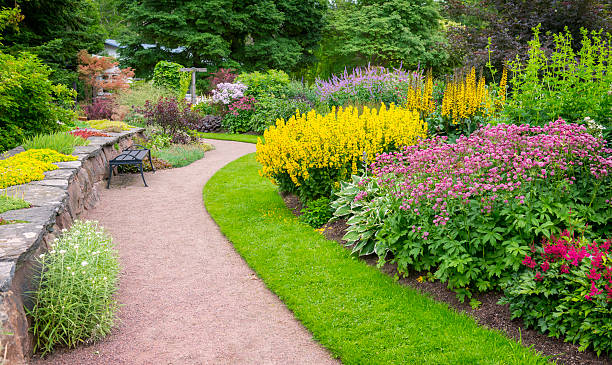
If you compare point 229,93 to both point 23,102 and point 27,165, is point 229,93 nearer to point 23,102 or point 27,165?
point 23,102

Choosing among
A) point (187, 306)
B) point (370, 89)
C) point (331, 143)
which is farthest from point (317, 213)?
point (370, 89)

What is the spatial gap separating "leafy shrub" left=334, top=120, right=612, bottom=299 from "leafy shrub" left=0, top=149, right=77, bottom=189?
4078 mm

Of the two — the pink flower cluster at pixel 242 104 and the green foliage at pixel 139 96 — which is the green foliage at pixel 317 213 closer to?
the green foliage at pixel 139 96

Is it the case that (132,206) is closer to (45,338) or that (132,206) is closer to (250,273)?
(250,273)

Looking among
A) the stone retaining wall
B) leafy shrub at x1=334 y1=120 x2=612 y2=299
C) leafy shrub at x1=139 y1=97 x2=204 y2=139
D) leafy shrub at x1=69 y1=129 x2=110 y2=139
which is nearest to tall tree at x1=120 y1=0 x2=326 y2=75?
leafy shrub at x1=139 y1=97 x2=204 y2=139

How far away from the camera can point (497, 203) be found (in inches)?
140

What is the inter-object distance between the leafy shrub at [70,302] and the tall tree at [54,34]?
12368 millimetres

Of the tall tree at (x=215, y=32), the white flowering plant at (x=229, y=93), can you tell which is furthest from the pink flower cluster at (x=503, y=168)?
the tall tree at (x=215, y=32)

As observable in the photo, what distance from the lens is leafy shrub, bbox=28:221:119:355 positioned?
3066 mm

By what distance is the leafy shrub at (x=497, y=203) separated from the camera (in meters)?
3.36

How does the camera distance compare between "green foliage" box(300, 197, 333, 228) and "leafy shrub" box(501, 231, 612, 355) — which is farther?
"green foliage" box(300, 197, 333, 228)

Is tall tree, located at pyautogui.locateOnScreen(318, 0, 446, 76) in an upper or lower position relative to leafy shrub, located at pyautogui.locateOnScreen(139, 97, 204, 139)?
upper

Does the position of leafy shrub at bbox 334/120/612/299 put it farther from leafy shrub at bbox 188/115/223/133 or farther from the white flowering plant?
leafy shrub at bbox 188/115/223/133

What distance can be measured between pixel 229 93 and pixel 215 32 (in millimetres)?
10957
